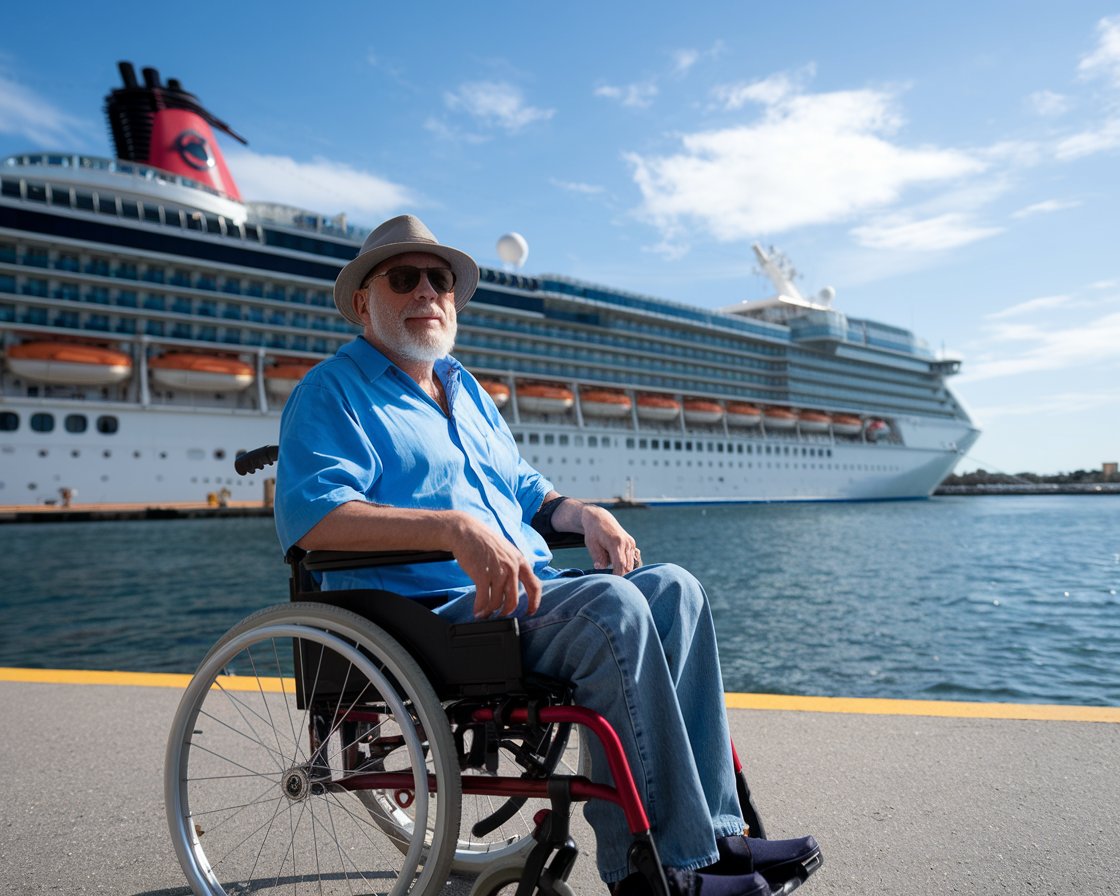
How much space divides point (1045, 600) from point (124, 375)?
23996 mm

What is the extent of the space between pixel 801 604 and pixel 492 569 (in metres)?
9.64

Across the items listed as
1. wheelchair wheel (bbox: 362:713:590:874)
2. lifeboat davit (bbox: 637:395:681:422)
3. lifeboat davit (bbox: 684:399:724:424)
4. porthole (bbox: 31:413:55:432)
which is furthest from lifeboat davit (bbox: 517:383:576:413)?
wheelchair wheel (bbox: 362:713:590:874)

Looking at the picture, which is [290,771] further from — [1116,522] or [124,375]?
[1116,522]

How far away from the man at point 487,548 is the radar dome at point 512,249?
38.5 m

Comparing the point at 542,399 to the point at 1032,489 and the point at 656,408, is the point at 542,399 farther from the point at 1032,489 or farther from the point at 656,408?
the point at 1032,489

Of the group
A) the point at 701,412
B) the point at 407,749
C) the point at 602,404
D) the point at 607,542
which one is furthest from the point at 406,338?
the point at 701,412

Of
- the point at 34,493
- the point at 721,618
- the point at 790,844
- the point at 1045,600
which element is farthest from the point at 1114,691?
the point at 34,493

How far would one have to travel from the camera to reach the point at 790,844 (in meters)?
1.29

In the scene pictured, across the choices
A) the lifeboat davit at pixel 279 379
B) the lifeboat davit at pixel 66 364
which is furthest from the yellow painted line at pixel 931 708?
the lifeboat davit at pixel 279 379

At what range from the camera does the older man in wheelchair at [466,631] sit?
4.02 ft

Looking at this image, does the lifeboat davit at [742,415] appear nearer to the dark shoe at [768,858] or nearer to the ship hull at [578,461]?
the ship hull at [578,461]

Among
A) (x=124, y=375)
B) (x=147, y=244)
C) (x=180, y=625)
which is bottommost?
(x=180, y=625)

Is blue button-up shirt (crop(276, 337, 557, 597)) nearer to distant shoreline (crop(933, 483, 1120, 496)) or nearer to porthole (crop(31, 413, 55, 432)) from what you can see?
porthole (crop(31, 413, 55, 432))

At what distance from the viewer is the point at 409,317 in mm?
1717
